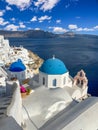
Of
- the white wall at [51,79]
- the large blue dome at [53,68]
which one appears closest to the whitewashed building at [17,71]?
the white wall at [51,79]

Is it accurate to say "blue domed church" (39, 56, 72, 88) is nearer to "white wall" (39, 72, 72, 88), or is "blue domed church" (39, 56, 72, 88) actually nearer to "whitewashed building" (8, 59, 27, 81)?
"white wall" (39, 72, 72, 88)

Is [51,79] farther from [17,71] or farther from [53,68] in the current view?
[17,71]

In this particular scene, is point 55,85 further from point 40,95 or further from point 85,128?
point 85,128

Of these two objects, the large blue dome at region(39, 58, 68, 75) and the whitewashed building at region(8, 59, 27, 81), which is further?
the whitewashed building at region(8, 59, 27, 81)

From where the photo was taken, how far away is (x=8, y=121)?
9.73 m

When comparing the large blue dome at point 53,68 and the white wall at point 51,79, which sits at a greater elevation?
the large blue dome at point 53,68

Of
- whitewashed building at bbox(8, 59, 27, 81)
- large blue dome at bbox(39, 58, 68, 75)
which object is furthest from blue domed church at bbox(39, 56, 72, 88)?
whitewashed building at bbox(8, 59, 27, 81)

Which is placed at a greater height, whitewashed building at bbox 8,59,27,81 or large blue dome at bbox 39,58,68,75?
large blue dome at bbox 39,58,68,75

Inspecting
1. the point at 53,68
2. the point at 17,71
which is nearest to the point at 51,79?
the point at 53,68

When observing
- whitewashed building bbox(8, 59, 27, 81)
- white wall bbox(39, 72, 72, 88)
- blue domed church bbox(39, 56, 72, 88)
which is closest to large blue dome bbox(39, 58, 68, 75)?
blue domed church bbox(39, 56, 72, 88)

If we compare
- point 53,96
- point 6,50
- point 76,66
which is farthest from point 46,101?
point 76,66

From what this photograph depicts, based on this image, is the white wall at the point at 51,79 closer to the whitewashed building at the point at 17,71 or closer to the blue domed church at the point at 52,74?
the blue domed church at the point at 52,74

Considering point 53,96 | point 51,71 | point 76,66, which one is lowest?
point 76,66

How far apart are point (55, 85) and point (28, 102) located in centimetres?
653
